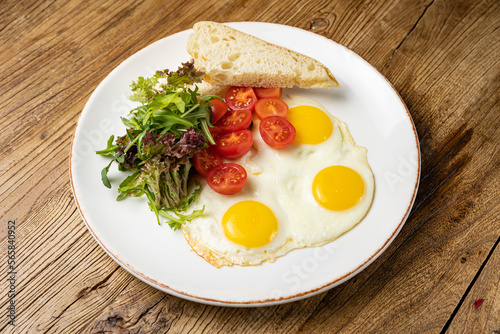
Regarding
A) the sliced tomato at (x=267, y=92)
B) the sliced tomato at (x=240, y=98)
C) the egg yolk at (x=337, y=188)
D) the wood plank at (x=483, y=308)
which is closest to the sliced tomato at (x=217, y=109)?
the sliced tomato at (x=240, y=98)

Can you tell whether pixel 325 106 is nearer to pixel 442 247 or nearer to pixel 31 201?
pixel 442 247

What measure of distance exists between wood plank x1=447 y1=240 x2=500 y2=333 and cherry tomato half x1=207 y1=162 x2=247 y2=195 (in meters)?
1.77

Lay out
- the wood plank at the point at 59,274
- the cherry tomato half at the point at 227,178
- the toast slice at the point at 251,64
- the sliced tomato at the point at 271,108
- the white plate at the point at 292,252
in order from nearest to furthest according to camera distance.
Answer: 1. the white plate at the point at 292,252
2. the wood plank at the point at 59,274
3. the cherry tomato half at the point at 227,178
4. the sliced tomato at the point at 271,108
5. the toast slice at the point at 251,64

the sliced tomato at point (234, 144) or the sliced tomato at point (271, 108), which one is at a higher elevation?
the sliced tomato at point (271, 108)

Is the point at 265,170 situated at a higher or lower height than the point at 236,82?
lower

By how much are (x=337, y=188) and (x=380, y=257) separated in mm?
631

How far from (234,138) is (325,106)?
0.94 meters

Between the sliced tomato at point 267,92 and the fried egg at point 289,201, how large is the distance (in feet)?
1.22

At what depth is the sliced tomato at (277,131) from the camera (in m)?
3.22

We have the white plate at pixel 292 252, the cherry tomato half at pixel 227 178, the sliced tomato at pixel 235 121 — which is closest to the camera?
the white plate at pixel 292 252

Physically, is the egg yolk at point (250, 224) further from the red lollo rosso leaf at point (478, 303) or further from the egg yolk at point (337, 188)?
the red lollo rosso leaf at point (478, 303)

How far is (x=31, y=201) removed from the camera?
3.42m

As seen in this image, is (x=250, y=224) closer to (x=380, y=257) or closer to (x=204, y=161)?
(x=204, y=161)

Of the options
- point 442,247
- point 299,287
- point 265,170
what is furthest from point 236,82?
point 442,247
